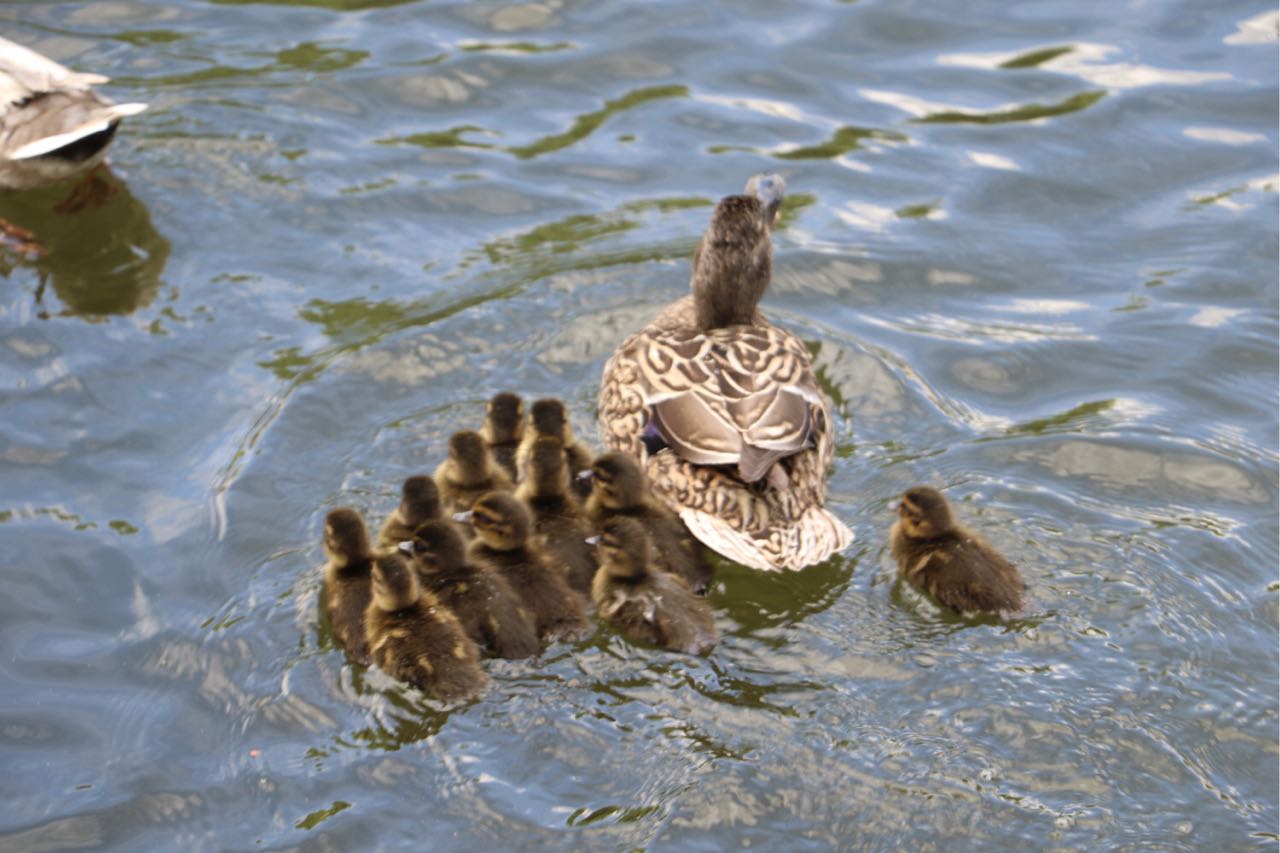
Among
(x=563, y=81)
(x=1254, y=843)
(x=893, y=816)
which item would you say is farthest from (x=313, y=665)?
(x=563, y=81)

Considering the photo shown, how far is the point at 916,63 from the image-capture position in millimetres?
9758

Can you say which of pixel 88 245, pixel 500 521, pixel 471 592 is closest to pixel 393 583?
pixel 471 592

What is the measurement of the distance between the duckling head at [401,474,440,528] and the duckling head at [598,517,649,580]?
0.63m

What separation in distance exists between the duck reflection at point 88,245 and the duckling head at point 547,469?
2665 millimetres

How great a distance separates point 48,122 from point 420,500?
369cm

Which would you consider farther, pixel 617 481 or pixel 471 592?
pixel 617 481

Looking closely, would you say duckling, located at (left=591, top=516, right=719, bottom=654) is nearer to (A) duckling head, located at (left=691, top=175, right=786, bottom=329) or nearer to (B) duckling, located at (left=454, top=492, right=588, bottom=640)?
(B) duckling, located at (left=454, top=492, right=588, bottom=640)

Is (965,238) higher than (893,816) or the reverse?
higher

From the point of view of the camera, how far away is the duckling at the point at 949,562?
5.29 metres

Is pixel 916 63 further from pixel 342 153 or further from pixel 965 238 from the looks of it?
pixel 342 153

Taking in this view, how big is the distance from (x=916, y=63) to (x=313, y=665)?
6.20 meters

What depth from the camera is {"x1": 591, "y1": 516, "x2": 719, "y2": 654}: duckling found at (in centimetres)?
516

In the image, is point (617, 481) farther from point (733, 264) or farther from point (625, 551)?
point (733, 264)

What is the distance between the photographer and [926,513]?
5.50m
